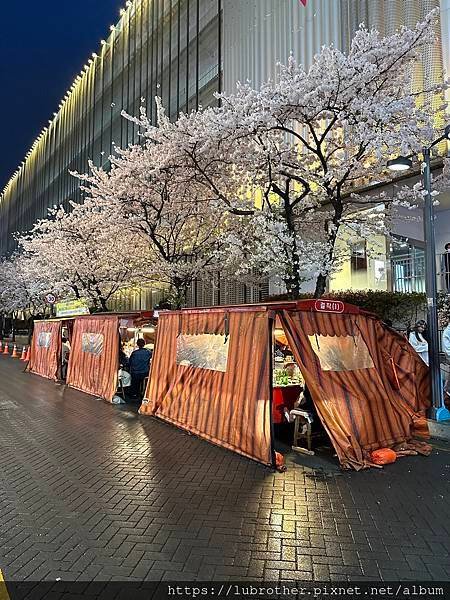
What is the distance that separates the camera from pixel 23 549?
4.21 m

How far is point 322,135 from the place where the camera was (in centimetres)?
1102

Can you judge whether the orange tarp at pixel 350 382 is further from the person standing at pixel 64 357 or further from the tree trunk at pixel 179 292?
the person standing at pixel 64 357

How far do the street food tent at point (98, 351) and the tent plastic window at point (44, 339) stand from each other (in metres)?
3.45

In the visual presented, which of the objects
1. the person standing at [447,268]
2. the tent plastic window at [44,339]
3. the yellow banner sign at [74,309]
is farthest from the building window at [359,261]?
the yellow banner sign at [74,309]

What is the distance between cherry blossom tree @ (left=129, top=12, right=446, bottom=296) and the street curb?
14.6ft

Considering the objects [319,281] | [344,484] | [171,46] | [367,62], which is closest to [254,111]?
[367,62]

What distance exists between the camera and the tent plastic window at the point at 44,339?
19031 mm

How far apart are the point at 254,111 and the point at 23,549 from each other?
390 inches

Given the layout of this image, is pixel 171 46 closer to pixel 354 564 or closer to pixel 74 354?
pixel 74 354

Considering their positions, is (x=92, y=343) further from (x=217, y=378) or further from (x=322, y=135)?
(x=322, y=135)

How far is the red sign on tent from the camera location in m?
7.29

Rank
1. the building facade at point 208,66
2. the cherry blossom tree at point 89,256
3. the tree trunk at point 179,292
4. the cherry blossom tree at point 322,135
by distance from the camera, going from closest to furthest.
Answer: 1. the cherry blossom tree at point 322,135
2. the building facade at point 208,66
3. the tree trunk at point 179,292
4. the cherry blossom tree at point 89,256

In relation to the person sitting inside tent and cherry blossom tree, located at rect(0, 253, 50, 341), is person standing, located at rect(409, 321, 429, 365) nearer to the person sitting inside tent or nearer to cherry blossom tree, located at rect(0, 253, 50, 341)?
the person sitting inside tent

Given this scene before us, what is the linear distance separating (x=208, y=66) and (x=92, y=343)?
62.4 ft
